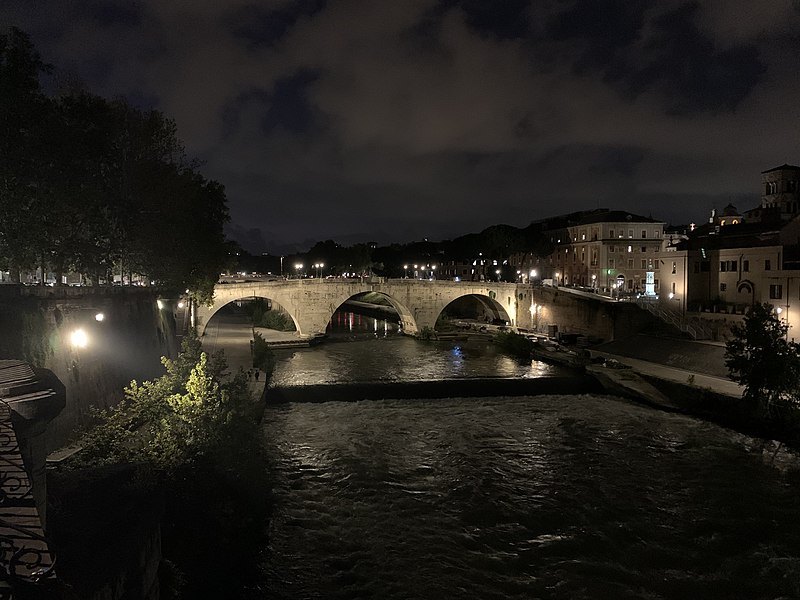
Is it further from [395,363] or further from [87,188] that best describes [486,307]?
[87,188]

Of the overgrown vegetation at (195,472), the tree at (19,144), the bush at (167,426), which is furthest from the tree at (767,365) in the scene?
the tree at (19,144)

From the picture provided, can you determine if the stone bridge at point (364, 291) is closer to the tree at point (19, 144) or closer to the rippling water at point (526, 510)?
the rippling water at point (526, 510)

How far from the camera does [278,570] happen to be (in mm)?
13797

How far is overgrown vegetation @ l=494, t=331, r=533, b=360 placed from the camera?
42.4 metres

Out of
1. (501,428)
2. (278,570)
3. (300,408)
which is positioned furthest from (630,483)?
(300,408)

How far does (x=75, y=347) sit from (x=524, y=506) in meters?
14.2

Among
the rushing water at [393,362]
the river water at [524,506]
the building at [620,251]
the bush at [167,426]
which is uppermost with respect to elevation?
the building at [620,251]

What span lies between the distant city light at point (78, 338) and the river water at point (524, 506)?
7418 millimetres

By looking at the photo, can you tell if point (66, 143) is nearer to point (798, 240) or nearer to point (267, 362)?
point (267, 362)

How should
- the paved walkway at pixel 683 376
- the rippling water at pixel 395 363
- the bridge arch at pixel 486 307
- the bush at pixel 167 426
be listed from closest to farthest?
the bush at pixel 167 426
the paved walkway at pixel 683 376
the rippling water at pixel 395 363
the bridge arch at pixel 486 307

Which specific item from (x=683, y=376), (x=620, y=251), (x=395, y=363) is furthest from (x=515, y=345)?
(x=620, y=251)

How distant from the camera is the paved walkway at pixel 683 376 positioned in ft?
89.9

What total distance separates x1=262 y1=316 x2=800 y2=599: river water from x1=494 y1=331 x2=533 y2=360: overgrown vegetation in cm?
1368

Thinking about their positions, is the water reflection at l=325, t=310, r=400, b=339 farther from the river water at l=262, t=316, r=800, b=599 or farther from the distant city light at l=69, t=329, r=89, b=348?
the distant city light at l=69, t=329, r=89, b=348
